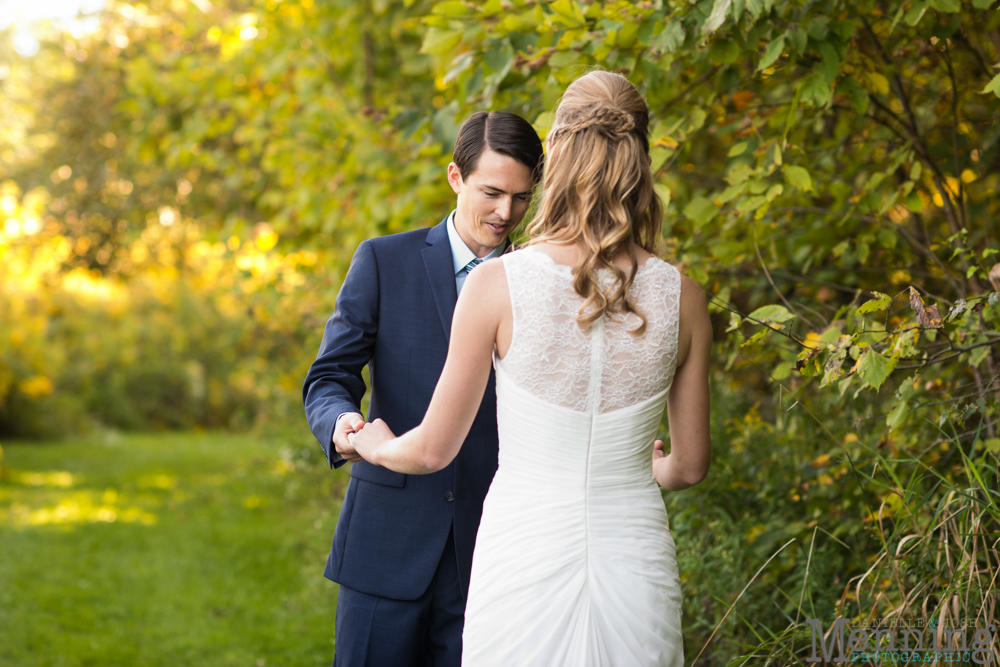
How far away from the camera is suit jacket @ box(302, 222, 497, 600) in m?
2.05

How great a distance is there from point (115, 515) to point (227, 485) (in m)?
1.61

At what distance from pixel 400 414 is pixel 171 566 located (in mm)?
4841

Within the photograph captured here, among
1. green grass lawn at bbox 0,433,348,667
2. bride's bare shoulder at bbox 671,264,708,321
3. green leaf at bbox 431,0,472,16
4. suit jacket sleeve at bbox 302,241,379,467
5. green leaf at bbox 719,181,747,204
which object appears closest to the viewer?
bride's bare shoulder at bbox 671,264,708,321

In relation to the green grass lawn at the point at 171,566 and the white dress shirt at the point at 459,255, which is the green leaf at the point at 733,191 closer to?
the white dress shirt at the point at 459,255

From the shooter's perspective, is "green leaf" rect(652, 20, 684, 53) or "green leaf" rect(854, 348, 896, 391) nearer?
"green leaf" rect(854, 348, 896, 391)

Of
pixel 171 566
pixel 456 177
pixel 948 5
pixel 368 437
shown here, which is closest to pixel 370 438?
pixel 368 437

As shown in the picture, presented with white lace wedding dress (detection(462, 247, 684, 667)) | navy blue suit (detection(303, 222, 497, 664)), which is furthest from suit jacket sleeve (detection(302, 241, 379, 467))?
white lace wedding dress (detection(462, 247, 684, 667))

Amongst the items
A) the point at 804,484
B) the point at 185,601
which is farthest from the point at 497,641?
the point at 185,601

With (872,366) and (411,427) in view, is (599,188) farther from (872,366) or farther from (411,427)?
(872,366)

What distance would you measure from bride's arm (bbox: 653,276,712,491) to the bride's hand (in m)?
0.61

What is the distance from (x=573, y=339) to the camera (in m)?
1.55

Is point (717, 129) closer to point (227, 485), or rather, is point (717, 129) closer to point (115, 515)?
point (115, 515)

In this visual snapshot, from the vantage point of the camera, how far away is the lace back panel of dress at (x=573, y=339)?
1.54 m

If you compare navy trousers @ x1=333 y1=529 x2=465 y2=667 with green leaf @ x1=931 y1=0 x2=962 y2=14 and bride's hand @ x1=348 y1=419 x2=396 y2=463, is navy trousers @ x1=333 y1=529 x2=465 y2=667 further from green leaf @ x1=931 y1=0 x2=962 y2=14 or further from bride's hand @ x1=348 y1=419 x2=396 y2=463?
green leaf @ x1=931 y1=0 x2=962 y2=14
